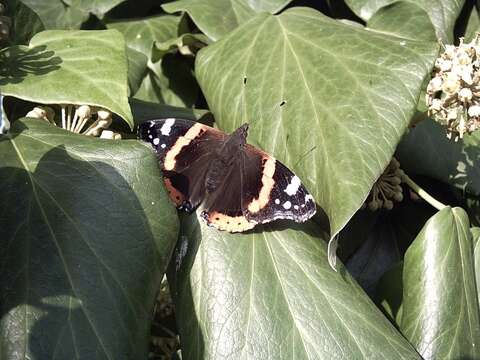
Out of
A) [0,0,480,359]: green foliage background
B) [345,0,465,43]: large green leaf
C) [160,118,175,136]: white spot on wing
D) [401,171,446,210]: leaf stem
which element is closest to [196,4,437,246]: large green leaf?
[0,0,480,359]: green foliage background

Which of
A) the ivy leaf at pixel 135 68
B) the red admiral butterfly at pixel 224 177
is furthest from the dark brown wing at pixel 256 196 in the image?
the ivy leaf at pixel 135 68

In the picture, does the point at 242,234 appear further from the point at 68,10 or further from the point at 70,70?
the point at 68,10

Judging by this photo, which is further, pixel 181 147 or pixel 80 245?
pixel 181 147

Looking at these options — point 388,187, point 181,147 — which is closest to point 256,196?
point 181,147

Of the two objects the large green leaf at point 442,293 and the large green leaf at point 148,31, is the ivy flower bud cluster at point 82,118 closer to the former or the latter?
the large green leaf at point 148,31

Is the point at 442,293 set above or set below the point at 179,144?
below

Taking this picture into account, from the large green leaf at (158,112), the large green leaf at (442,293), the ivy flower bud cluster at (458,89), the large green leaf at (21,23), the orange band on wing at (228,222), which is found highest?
the ivy flower bud cluster at (458,89)

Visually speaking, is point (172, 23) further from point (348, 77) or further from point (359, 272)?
point (359, 272)
